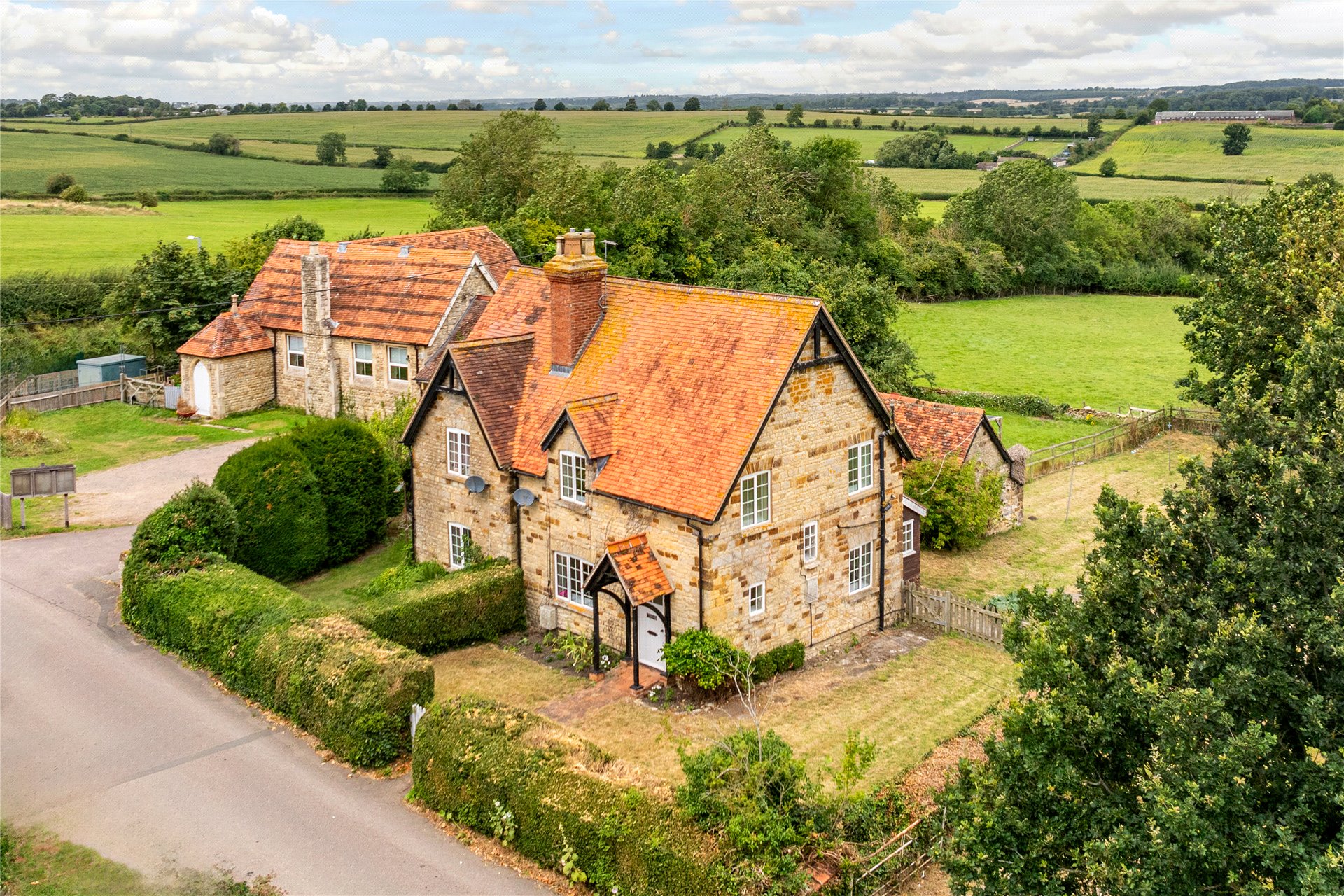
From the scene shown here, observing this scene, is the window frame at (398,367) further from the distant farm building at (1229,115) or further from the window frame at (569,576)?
the distant farm building at (1229,115)

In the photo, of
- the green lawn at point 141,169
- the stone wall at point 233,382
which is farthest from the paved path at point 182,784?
the green lawn at point 141,169

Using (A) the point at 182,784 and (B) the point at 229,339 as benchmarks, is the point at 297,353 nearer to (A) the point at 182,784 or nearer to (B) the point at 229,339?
(B) the point at 229,339

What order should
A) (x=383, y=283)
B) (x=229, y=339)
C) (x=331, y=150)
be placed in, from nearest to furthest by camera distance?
(x=383, y=283)
(x=229, y=339)
(x=331, y=150)

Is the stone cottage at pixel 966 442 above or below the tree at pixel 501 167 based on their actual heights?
below

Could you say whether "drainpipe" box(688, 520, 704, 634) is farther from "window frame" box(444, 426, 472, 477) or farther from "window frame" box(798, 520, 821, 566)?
"window frame" box(444, 426, 472, 477)

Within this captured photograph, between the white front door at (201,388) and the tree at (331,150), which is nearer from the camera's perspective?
the white front door at (201,388)

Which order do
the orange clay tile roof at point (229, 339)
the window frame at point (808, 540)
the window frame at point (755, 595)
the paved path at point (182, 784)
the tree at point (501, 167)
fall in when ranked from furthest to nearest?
the tree at point (501, 167) → the orange clay tile roof at point (229, 339) → the window frame at point (808, 540) → the window frame at point (755, 595) → the paved path at point (182, 784)

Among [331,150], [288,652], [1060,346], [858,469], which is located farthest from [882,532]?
[331,150]

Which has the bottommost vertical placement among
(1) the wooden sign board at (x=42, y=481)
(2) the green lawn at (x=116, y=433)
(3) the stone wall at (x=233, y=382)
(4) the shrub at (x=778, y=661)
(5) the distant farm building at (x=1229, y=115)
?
(4) the shrub at (x=778, y=661)
